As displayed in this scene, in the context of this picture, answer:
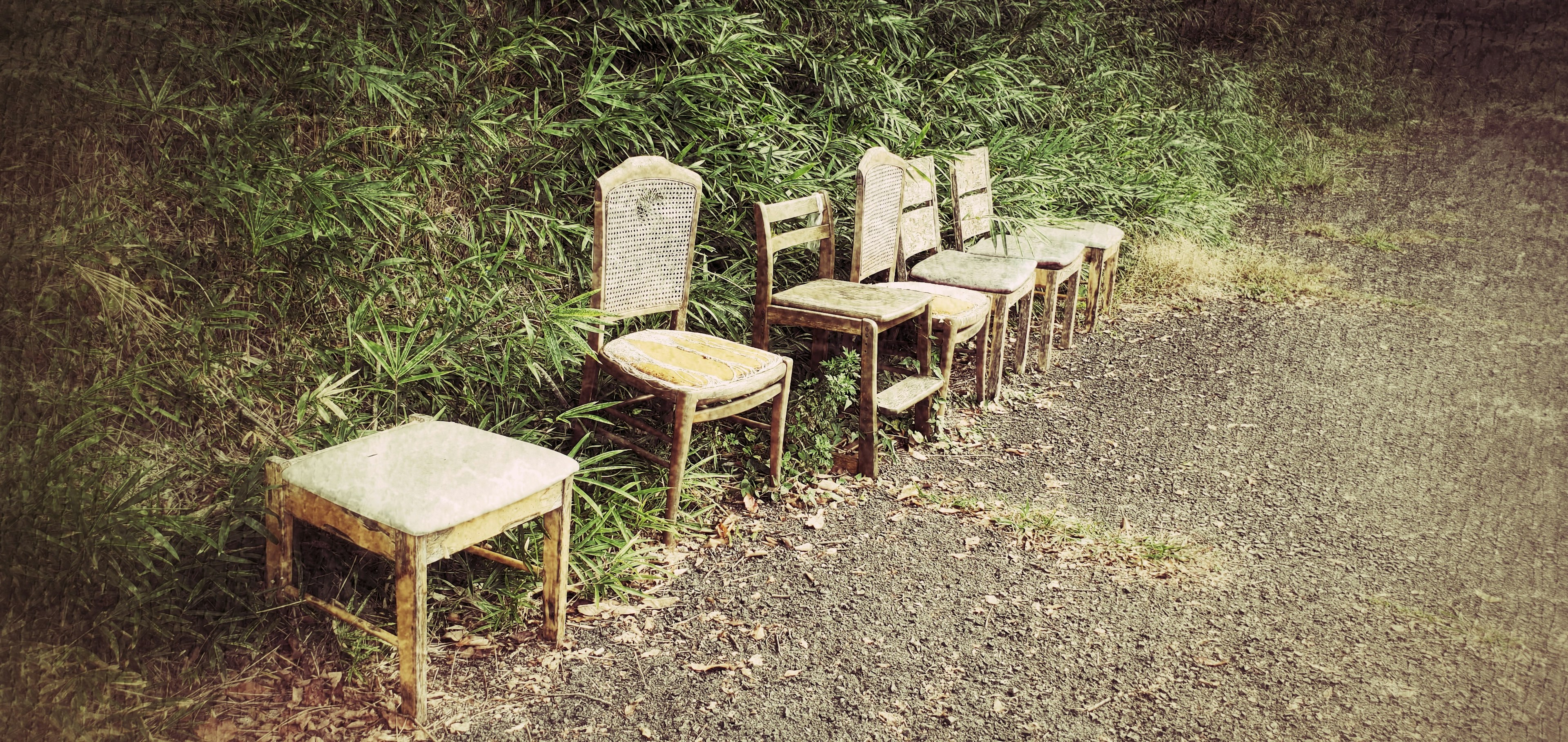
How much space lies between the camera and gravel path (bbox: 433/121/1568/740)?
260 cm

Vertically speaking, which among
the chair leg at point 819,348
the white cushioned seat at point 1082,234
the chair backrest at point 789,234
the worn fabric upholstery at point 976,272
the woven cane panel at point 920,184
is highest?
the woven cane panel at point 920,184

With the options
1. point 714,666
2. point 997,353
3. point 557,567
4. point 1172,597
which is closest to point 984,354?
point 997,353

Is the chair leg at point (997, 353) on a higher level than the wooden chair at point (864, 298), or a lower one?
lower

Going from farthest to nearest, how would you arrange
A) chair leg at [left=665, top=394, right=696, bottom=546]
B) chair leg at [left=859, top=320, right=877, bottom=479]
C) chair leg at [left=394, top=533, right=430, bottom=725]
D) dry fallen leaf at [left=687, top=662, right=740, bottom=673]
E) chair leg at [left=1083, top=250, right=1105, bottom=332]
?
1. chair leg at [left=1083, top=250, right=1105, bottom=332]
2. chair leg at [left=859, top=320, right=877, bottom=479]
3. chair leg at [left=665, top=394, right=696, bottom=546]
4. dry fallen leaf at [left=687, top=662, right=740, bottom=673]
5. chair leg at [left=394, top=533, right=430, bottom=725]

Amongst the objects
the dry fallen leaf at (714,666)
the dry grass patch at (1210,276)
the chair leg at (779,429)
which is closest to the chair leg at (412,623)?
the dry fallen leaf at (714,666)

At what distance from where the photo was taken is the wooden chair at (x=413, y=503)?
2.29m

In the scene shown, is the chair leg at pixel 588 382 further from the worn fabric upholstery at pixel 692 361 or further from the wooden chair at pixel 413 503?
the wooden chair at pixel 413 503

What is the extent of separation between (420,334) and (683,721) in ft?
5.81

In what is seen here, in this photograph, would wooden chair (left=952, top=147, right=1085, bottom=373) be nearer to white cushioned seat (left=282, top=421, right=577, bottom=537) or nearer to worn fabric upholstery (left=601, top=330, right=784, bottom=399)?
worn fabric upholstery (left=601, top=330, right=784, bottom=399)

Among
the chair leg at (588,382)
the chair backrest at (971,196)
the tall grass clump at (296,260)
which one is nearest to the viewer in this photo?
the tall grass clump at (296,260)

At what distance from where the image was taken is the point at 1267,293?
719cm

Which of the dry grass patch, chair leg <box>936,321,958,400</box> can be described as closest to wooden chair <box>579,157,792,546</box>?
chair leg <box>936,321,958,400</box>

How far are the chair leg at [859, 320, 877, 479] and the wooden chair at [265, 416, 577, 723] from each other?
5.12 ft

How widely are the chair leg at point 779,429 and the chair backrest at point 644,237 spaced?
519mm
